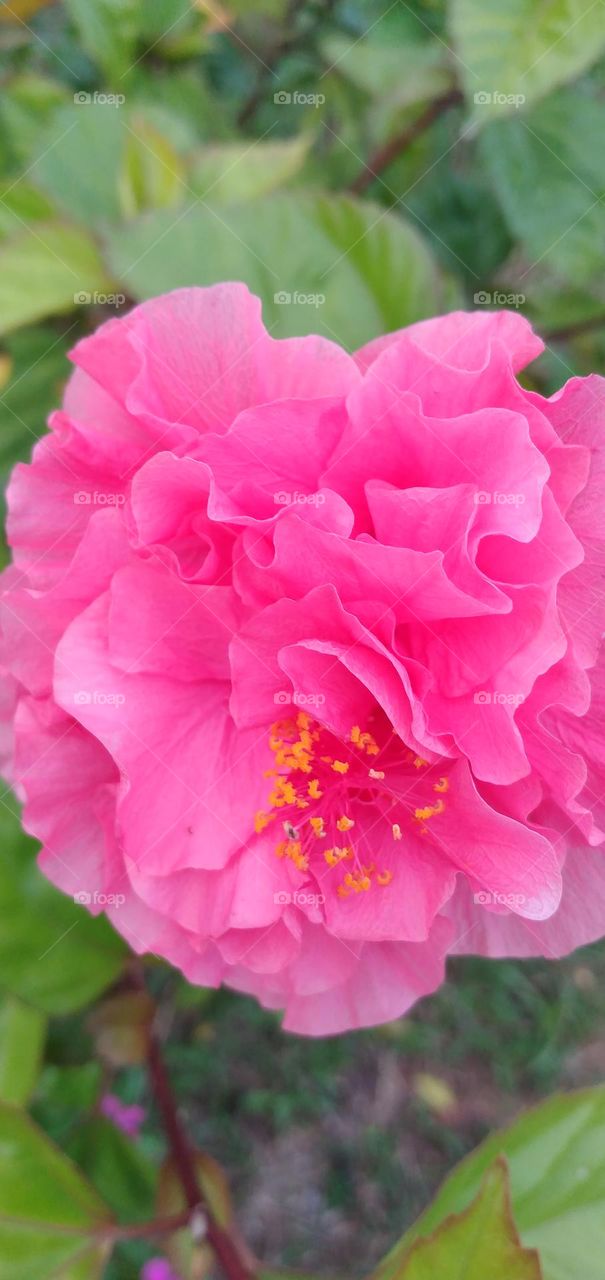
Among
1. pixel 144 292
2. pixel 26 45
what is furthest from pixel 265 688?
pixel 26 45

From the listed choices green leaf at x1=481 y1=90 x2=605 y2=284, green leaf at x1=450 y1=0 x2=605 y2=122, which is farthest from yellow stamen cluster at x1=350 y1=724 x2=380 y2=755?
green leaf at x1=481 y1=90 x2=605 y2=284

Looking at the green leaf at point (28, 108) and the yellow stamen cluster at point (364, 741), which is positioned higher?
the green leaf at point (28, 108)

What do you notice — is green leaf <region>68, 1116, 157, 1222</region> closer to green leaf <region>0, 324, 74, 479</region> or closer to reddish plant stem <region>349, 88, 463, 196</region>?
green leaf <region>0, 324, 74, 479</region>

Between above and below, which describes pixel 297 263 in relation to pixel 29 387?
above

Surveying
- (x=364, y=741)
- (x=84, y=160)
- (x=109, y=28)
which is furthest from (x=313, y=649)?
(x=109, y=28)

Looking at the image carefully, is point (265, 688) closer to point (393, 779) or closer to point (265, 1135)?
point (393, 779)

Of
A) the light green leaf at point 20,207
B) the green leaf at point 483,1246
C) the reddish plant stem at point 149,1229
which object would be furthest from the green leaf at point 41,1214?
the light green leaf at point 20,207

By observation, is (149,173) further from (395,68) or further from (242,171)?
(395,68)

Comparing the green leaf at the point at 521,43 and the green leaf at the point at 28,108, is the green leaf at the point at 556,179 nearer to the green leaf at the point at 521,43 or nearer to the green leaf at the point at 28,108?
the green leaf at the point at 521,43
